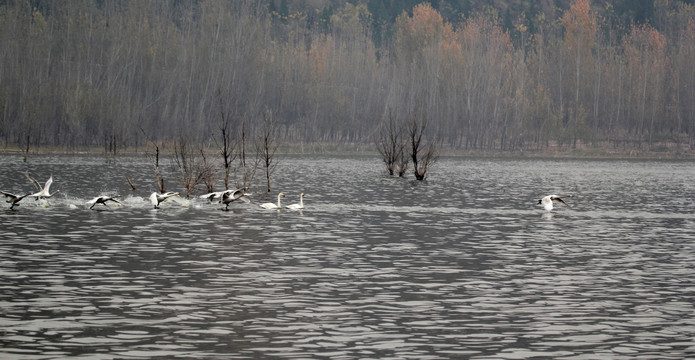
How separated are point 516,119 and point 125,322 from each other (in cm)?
8206

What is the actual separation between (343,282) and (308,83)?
Answer: 259ft

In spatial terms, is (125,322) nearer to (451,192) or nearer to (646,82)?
(451,192)

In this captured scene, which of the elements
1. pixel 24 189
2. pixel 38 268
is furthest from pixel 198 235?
pixel 24 189

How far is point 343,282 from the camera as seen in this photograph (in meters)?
15.5

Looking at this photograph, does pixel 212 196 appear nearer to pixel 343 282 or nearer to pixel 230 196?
pixel 230 196

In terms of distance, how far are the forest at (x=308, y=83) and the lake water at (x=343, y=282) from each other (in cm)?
4386

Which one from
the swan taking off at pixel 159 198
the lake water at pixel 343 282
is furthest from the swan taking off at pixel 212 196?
the swan taking off at pixel 159 198

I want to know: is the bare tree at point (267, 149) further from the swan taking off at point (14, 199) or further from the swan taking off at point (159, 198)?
the swan taking off at point (14, 199)

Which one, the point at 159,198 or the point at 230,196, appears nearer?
the point at 159,198

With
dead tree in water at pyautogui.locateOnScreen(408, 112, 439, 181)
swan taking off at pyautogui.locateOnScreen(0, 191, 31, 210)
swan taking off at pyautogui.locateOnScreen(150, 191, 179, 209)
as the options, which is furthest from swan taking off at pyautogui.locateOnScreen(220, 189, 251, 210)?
dead tree in water at pyautogui.locateOnScreen(408, 112, 439, 181)

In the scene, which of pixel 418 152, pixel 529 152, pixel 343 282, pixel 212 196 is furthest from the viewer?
pixel 529 152

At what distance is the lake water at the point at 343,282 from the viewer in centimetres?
1095

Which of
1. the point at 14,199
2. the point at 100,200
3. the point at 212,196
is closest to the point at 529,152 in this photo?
the point at 212,196

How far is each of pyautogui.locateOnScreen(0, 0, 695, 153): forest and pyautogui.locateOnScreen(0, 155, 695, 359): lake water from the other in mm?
43858
